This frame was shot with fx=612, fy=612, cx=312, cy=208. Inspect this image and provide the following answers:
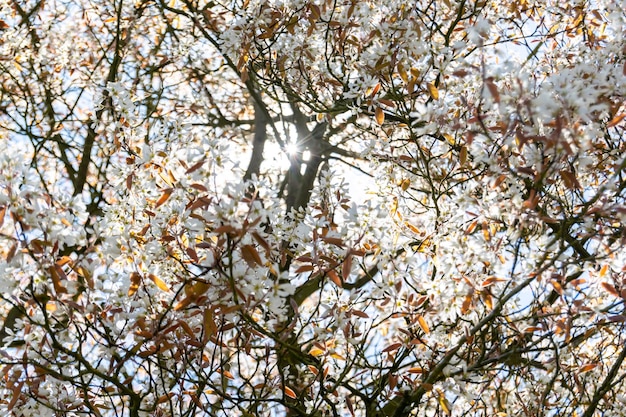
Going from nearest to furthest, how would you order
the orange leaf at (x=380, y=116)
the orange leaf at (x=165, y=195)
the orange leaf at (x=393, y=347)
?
1. the orange leaf at (x=165, y=195)
2. the orange leaf at (x=393, y=347)
3. the orange leaf at (x=380, y=116)

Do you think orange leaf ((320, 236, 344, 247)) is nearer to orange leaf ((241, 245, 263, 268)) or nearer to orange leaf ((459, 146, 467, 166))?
orange leaf ((241, 245, 263, 268))

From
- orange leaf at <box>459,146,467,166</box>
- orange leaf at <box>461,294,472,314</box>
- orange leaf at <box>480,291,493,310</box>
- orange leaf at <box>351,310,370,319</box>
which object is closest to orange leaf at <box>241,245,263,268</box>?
orange leaf at <box>351,310,370,319</box>

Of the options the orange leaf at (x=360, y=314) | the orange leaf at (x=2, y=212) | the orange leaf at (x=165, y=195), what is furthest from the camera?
the orange leaf at (x=360, y=314)

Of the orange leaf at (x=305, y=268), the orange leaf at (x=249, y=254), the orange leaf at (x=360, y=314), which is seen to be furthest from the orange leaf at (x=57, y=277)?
the orange leaf at (x=360, y=314)

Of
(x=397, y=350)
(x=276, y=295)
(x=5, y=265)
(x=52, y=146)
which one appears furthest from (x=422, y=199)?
(x=52, y=146)

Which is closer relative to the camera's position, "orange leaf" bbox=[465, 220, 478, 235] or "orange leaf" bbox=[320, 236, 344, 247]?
"orange leaf" bbox=[320, 236, 344, 247]

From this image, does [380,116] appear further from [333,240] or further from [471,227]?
[333,240]

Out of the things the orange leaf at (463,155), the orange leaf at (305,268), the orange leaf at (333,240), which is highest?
the orange leaf at (463,155)

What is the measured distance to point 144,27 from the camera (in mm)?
5500

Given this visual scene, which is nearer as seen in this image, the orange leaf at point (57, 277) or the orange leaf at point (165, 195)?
the orange leaf at point (57, 277)

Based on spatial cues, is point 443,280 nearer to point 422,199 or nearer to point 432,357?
point 432,357

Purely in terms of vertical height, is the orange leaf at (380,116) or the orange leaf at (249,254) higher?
the orange leaf at (380,116)

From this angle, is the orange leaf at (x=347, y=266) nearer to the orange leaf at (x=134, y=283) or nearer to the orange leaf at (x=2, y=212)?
the orange leaf at (x=134, y=283)

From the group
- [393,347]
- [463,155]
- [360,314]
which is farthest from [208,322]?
[463,155]
